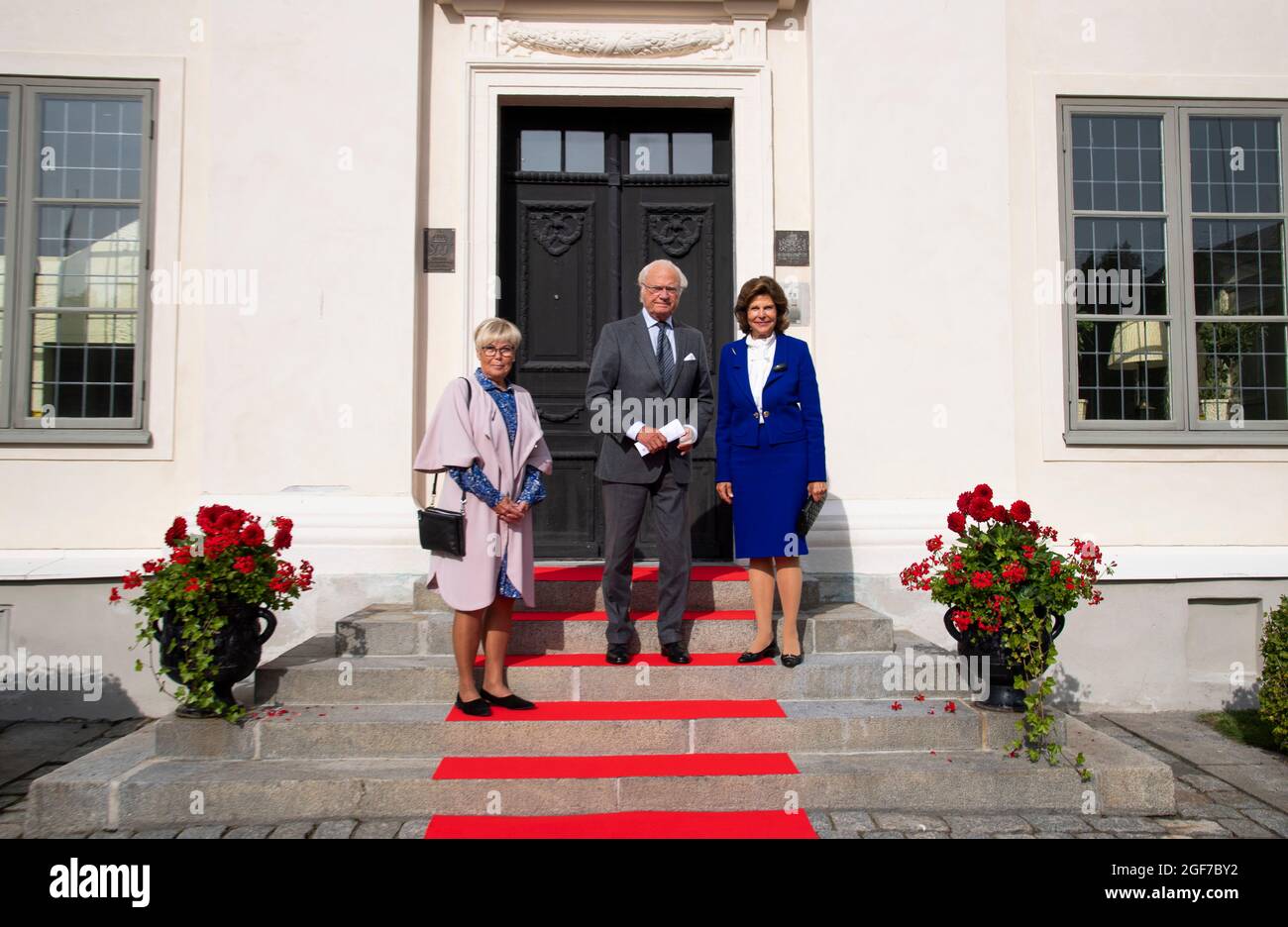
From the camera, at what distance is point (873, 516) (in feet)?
21.5

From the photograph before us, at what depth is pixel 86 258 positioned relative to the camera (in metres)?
6.73

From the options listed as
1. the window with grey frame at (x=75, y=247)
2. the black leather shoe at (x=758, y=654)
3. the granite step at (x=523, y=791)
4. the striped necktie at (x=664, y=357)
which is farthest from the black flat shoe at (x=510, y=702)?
the window with grey frame at (x=75, y=247)

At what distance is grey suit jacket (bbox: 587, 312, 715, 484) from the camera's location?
508 centimetres

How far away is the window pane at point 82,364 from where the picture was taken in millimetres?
6664

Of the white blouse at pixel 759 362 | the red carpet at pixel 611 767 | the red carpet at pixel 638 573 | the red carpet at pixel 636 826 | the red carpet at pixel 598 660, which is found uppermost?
the white blouse at pixel 759 362

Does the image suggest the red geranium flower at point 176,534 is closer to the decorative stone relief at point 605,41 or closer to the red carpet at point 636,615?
the red carpet at point 636,615

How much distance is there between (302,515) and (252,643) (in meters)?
1.76

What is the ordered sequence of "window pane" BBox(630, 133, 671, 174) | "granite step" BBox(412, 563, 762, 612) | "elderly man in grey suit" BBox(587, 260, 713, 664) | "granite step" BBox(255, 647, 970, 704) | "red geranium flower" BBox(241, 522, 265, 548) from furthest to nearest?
1. "window pane" BBox(630, 133, 671, 174)
2. "granite step" BBox(412, 563, 762, 612)
3. "elderly man in grey suit" BBox(587, 260, 713, 664)
4. "granite step" BBox(255, 647, 970, 704)
5. "red geranium flower" BBox(241, 522, 265, 548)

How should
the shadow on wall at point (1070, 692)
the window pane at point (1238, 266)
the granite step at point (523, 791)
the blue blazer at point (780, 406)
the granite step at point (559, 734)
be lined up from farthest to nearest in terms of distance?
the window pane at point (1238, 266)
the shadow on wall at point (1070, 692)
the blue blazer at point (780, 406)
the granite step at point (559, 734)
the granite step at point (523, 791)

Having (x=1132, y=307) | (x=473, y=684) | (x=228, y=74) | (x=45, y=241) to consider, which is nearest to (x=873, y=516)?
(x=1132, y=307)

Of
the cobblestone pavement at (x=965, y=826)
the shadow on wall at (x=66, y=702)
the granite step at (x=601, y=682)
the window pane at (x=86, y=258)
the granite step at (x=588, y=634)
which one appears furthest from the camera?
the window pane at (x=86, y=258)

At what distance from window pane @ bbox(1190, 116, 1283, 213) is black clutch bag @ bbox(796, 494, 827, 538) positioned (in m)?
4.35

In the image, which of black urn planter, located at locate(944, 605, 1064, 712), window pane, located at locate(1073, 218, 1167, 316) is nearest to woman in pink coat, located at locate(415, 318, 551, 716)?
black urn planter, located at locate(944, 605, 1064, 712)

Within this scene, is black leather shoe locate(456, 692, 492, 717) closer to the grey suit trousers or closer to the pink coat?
the pink coat
